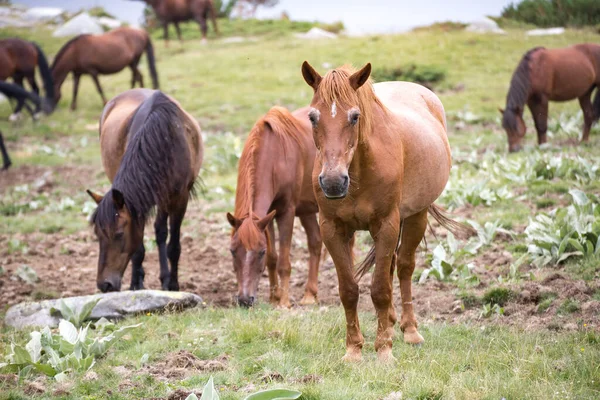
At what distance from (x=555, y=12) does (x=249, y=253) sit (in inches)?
682

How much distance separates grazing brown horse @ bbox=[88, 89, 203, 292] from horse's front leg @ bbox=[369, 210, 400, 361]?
2.88 metres

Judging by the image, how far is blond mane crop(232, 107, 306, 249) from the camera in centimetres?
595

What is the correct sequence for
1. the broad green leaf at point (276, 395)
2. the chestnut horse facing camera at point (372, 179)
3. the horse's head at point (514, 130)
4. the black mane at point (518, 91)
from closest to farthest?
the broad green leaf at point (276, 395)
the chestnut horse facing camera at point (372, 179)
the horse's head at point (514, 130)
the black mane at point (518, 91)

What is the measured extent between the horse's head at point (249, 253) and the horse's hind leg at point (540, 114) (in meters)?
7.41

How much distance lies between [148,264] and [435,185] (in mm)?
4408

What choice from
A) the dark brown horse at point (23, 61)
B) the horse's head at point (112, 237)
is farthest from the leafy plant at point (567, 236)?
the dark brown horse at point (23, 61)

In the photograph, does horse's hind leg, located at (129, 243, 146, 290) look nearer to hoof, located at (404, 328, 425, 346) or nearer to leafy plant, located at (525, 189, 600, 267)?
hoof, located at (404, 328, 425, 346)

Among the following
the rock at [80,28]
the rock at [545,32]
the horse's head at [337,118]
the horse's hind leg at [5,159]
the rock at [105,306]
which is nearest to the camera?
the horse's head at [337,118]

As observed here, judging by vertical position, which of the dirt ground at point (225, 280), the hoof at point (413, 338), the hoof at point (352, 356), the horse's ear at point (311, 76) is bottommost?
the dirt ground at point (225, 280)

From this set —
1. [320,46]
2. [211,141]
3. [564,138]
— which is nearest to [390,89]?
[564,138]

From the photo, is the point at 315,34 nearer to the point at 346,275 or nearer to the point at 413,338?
the point at 413,338

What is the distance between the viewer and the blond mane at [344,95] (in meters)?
3.97

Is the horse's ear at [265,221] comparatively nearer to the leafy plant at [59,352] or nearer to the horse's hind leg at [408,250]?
the horse's hind leg at [408,250]

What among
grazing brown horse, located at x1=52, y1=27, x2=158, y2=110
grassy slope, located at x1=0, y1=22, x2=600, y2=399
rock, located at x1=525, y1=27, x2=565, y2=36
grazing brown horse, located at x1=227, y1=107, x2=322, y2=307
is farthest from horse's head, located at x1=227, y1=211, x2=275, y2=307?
rock, located at x1=525, y1=27, x2=565, y2=36
